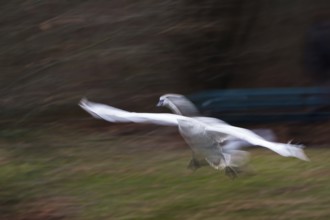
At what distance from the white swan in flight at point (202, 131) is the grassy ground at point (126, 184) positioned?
1.77 ft

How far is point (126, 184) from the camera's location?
291 inches

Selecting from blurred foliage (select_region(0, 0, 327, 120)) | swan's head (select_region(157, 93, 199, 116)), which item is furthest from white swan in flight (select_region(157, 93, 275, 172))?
blurred foliage (select_region(0, 0, 327, 120))

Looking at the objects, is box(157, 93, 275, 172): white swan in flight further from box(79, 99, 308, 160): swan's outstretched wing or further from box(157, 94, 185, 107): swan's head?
box(79, 99, 308, 160): swan's outstretched wing

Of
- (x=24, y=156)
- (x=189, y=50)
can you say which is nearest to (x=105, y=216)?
(x=24, y=156)

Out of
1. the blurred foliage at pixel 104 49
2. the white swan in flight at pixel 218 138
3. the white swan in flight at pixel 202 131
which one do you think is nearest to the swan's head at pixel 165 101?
the white swan in flight at pixel 218 138

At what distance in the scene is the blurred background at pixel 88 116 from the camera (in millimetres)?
6281

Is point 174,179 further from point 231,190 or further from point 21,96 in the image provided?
point 21,96

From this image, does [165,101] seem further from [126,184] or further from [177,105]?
[126,184]

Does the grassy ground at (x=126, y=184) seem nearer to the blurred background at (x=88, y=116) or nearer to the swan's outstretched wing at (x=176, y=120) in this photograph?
the blurred background at (x=88, y=116)

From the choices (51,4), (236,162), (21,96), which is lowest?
(236,162)

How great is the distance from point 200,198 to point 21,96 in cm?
154

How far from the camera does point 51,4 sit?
21.2 ft

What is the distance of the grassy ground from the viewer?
636 cm

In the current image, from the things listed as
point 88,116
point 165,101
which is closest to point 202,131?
point 165,101
